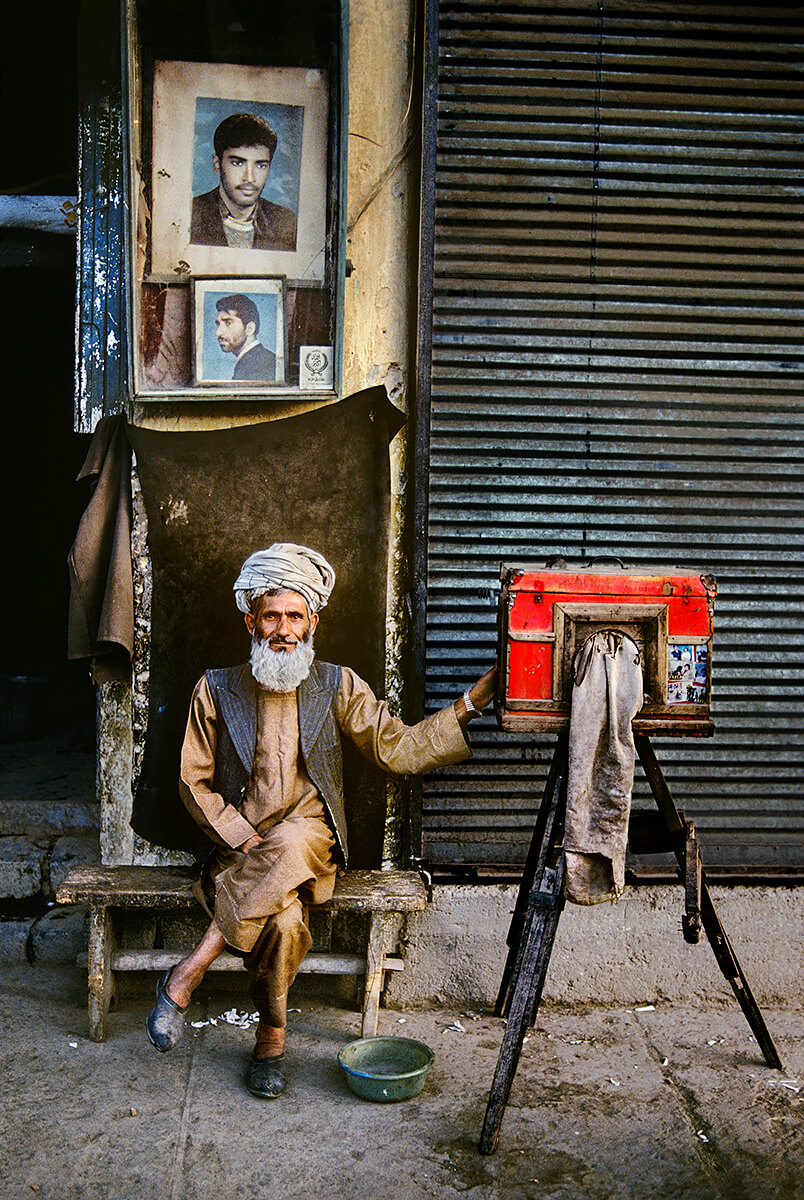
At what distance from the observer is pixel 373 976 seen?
3.69 meters

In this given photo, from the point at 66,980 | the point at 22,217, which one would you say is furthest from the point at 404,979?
the point at 22,217

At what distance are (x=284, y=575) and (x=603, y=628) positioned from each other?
1.14 m

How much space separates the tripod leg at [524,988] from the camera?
301 cm

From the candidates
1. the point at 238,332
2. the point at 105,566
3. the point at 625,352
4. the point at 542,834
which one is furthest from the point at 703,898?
the point at 238,332

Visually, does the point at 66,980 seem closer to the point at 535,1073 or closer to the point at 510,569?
the point at 535,1073

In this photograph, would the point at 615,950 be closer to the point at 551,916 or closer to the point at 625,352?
the point at 551,916

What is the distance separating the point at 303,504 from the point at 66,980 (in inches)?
85.9

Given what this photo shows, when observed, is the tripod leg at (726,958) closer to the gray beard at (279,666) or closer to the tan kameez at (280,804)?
the tan kameez at (280,804)

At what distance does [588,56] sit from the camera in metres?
3.94

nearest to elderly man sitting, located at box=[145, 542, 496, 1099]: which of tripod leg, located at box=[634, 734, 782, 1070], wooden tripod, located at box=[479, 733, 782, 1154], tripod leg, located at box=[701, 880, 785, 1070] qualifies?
wooden tripod, located at box=[479, 733, 782, 1154]

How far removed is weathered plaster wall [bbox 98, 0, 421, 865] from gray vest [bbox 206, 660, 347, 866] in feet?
1.44

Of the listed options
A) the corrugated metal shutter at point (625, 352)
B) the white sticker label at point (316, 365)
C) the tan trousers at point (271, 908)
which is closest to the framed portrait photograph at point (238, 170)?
the white sticker label at point (316, 365)

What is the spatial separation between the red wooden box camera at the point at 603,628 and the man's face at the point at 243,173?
1851 mm

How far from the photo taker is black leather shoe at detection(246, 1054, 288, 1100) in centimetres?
330
